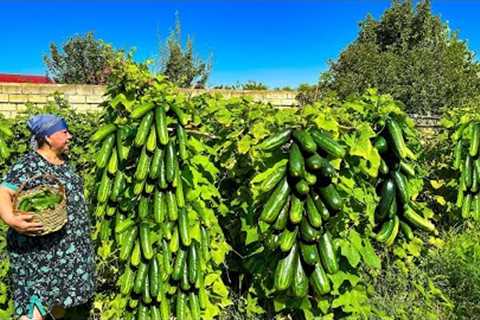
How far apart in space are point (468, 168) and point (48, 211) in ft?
11.1

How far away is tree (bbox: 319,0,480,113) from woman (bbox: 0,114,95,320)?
13.9 m

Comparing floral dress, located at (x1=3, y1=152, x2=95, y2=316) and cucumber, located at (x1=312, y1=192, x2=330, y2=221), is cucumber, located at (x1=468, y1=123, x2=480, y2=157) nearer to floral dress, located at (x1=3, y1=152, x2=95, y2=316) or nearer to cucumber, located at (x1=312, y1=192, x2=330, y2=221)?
cucumber, located at (x1=312, y1=192, x2=330, y2=221)

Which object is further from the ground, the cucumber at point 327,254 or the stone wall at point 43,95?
the stone wall at point 43,95

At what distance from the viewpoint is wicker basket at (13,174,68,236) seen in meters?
3.04

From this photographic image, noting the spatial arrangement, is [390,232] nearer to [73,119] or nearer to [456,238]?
[456,238]

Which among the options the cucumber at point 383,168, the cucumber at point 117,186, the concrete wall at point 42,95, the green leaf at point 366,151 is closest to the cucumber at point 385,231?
the cucumber at point 383,168

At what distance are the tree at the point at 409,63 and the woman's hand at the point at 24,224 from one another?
14216mm

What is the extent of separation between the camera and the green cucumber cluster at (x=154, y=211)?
322 centimetres

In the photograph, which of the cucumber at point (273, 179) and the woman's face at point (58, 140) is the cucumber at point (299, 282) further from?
the woman's face at point (58, 140)

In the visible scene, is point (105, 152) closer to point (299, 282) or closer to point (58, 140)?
point (58, 140)

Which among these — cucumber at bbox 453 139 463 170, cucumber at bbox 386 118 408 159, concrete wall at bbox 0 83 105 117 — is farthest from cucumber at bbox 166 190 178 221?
concrete wall at bbox 0 83 105 117

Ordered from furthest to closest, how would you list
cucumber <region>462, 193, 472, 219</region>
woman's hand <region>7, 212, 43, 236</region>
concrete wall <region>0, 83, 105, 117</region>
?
1. concrete wall <region>0, 83, 105, 117</region>
2. cucumber <region>462, 193, 472, 219</region>
3. woman's hand <region>7, 212, 43, 236</region>

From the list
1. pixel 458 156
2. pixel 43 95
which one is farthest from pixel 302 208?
pixel 43 95

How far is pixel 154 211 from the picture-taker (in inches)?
128
